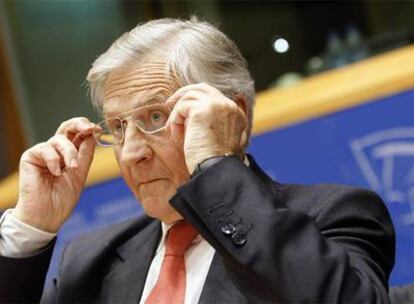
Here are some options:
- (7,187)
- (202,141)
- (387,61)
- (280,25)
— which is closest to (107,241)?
(202,141)

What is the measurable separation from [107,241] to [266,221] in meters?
0.65

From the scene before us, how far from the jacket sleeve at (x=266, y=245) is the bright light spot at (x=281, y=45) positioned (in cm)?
265

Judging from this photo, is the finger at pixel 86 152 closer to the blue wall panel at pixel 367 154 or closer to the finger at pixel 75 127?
the finger at pixel 75 127

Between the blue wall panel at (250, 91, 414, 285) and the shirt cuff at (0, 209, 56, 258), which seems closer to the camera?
the shirt cuff at (0, 209, 56, 258)

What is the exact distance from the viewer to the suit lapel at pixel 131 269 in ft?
5.87

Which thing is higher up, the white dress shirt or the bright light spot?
the white dress shirt

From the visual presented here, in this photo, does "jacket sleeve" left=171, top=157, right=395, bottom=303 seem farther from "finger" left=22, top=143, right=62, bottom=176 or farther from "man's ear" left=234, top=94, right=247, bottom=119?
"finger" left=22, top=143, right=62, bottom=176

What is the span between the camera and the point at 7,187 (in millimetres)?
2986

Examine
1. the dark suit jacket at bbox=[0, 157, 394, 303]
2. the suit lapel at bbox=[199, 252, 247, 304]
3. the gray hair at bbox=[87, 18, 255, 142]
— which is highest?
the gray hair at bbox=[87, 18, 255, 142]

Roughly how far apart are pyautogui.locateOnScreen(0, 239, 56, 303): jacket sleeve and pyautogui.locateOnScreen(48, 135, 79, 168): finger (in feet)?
0.67

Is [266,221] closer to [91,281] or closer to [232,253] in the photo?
[232,253]

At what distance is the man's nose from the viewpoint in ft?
5.56

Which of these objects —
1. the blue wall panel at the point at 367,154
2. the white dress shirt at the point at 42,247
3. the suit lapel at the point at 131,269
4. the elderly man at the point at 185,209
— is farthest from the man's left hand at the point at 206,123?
the blue wall panel at the point at 367,154

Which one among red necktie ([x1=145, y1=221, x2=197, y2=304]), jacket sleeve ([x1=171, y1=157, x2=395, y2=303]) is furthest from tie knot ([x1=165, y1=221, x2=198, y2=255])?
jacket sleeve ([x1=171, y1=157, x2=395, y2=303])
